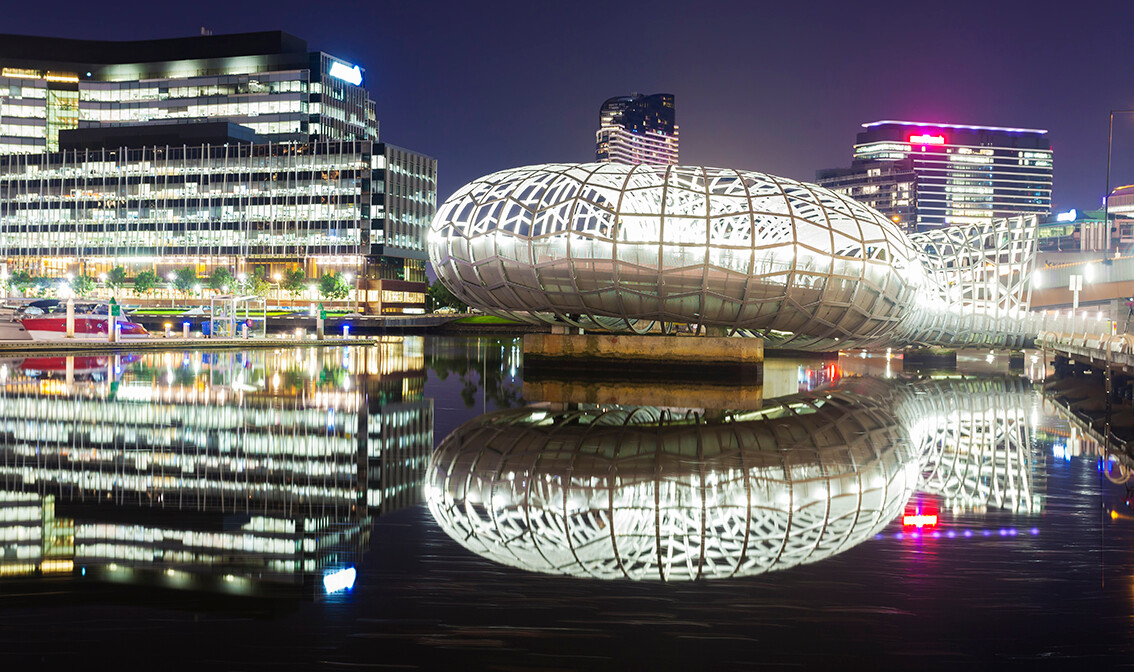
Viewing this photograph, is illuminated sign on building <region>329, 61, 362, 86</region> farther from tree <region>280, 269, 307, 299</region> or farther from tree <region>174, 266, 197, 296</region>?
tree <region>174, 266, 197, 296</region>

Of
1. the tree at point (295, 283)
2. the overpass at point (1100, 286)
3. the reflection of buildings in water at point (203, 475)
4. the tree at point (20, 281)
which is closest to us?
the reflection of buildings in water at point (203, 475)

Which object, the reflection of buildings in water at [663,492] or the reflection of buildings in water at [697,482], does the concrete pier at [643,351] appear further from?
the reflection of buildings in water at [663,492]

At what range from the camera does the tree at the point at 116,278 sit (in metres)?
121

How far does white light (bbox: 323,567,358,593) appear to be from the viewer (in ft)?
25.6

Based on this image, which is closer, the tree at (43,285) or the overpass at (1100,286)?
the overpass at (1100,286)

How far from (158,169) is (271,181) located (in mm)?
14707

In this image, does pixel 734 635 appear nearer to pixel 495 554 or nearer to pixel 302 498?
pixel 495 554

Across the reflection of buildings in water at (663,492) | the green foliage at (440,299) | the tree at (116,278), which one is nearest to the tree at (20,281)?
the tree at (116,278)

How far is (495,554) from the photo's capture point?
9.00 m

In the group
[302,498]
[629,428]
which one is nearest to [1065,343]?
[629,428]

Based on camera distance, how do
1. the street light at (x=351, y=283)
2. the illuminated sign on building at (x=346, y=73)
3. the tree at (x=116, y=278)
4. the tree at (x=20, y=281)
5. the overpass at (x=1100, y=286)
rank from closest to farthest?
the overpass at (x=1100, y=286)
the street light at (x=351, y=283)
the tree at (x=116, y=278)
the tree at (x=20, y=281)
the illuminated sign on building at (x=346, y=73)

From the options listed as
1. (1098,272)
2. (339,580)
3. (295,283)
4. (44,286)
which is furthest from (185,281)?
(339,580)

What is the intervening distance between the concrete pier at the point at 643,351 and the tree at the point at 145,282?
10017 cm

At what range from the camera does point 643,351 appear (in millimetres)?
32406
